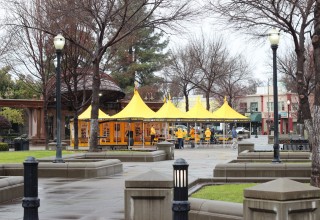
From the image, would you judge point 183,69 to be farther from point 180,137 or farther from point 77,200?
point 77,200

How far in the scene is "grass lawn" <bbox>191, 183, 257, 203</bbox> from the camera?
11438 mm

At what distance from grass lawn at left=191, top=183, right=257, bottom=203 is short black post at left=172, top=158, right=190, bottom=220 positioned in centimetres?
333

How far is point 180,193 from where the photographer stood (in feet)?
25.4

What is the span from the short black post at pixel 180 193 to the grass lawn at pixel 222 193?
333 centimetres

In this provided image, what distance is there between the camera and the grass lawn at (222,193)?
11.4 metres

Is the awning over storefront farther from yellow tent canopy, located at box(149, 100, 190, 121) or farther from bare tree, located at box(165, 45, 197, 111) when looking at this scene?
yellow tent canopy, located at box(149, 100, 190, 121)

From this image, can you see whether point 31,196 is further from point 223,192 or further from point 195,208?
point 223,192

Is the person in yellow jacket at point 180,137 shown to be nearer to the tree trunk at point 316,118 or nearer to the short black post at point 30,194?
the tree trunk at point 316,118

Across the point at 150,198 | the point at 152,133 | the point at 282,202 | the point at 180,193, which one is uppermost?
the point at 152,133

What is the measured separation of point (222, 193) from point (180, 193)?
481cm

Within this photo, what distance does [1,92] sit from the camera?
70750 millimetres

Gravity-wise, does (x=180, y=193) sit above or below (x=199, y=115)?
below

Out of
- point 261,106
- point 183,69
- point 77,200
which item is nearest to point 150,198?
point 77,200

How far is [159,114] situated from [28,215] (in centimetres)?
3600
